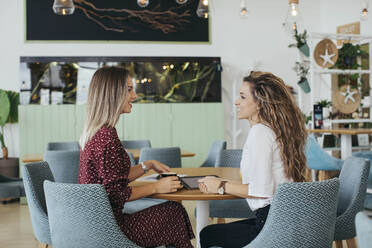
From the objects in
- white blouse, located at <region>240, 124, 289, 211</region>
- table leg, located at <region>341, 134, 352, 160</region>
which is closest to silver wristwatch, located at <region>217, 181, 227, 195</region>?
white blouse, located at <region>240, 124, 289, 211</region>

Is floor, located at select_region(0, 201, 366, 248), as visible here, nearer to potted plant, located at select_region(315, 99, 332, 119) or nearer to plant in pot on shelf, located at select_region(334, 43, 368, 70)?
potted plant, located at select_region(315, 99, 332, 119)

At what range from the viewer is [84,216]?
7.18 ft

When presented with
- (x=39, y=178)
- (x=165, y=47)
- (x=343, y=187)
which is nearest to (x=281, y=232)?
(x=343, y=187)

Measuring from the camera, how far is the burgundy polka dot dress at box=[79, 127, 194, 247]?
→ 233 cm

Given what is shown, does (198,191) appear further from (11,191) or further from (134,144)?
(134,144)

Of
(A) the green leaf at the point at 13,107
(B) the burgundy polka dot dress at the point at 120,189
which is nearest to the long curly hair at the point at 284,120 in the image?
(B) the burgundy polka dot dress at the point at 120,189

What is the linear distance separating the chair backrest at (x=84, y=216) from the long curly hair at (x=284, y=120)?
879mm

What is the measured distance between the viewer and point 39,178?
2.96m

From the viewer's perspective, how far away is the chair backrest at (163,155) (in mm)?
4656

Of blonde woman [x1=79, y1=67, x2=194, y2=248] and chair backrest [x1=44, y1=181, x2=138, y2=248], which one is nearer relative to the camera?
chair backrest [x1=44, y1=181, x2=138, y2=248]

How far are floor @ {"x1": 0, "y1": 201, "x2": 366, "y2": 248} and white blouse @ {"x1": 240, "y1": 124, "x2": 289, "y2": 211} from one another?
7.67 ft

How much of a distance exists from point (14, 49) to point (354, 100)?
19.2 ft

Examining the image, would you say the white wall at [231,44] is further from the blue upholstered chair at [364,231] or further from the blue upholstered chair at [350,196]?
the blue upholstered chair at [364,231]

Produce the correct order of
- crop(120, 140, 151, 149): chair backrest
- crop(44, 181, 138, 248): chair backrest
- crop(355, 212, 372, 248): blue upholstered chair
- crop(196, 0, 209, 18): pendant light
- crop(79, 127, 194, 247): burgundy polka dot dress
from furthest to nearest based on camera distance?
crop(120, 140, 151, 149): chair backrest → crop(196, 0, 209, 18): pendant light → crop(79, 127, 194, 247): burgundy polka dot dress → crop(44, 181, 138, 248): chair backrest → crop(355, 212, 372, 248): blue upholstered chair
